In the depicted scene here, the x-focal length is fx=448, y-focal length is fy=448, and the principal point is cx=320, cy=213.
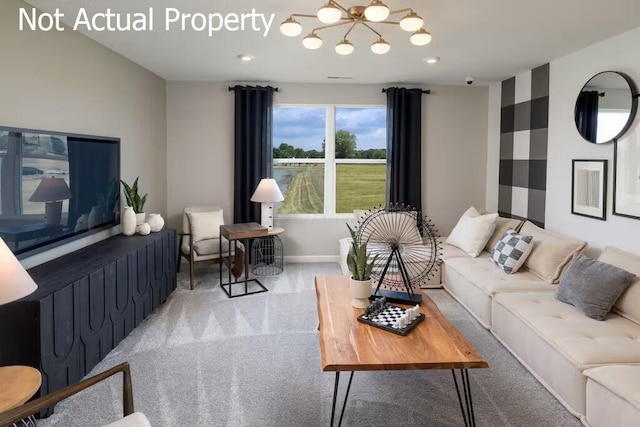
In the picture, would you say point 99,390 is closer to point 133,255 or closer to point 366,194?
point 133,255

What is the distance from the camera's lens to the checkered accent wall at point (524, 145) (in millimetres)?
4559

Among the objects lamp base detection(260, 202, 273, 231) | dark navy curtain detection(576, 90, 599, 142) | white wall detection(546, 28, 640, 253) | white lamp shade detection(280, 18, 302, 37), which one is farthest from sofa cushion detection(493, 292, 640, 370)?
lamp base detection(260, 202, 273, 231)

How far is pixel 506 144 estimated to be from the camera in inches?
209

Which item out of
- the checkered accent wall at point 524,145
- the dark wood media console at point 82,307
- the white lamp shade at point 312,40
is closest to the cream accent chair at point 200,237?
the dark wood media console at point 82,307

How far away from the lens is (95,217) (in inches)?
143

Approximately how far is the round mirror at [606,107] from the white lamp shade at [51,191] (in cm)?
407

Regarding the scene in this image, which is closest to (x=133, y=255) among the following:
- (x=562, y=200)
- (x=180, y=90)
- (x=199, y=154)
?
(x=199, y=154)

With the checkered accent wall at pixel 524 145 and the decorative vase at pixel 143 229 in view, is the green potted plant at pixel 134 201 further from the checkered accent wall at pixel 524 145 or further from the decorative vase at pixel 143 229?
the checkered accent wall at pixel 524 145

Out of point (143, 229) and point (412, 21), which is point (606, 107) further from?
point (143, 229)

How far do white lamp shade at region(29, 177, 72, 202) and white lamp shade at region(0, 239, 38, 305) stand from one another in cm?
118

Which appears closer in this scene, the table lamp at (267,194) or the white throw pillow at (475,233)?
the white throw pillow at (475,233)

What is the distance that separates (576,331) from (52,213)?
11.0 feet

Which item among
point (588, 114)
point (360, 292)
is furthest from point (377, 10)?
point (588, 114)

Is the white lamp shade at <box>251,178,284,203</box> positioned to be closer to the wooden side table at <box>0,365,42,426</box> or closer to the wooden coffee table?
the wooden coffee table
